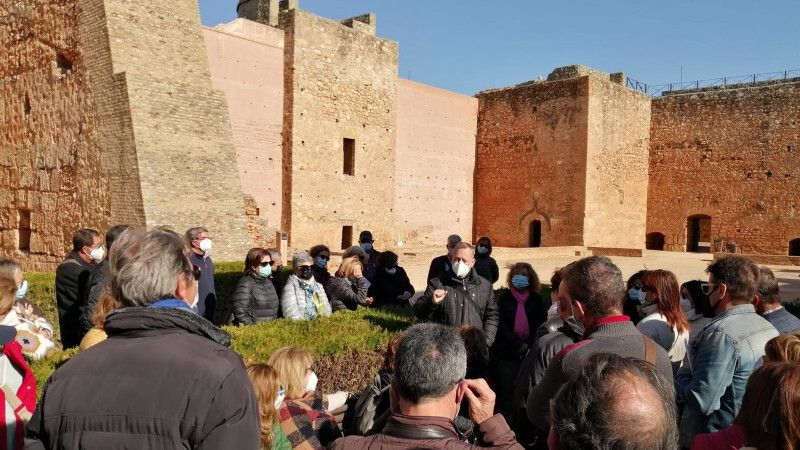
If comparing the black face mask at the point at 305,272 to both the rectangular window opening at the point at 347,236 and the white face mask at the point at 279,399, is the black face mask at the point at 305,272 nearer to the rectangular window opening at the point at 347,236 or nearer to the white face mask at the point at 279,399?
the white face mask at the point at 279,399

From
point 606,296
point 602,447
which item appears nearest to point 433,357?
point 602,447

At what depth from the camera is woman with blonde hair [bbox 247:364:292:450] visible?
103 inches

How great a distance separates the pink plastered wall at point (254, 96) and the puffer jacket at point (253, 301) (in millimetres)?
10443

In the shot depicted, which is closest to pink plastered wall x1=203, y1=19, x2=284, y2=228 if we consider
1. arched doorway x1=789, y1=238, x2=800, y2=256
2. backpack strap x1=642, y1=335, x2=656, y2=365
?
backpack strap x1=642, y1=335, x2=656, y2=365

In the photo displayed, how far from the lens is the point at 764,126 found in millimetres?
23484

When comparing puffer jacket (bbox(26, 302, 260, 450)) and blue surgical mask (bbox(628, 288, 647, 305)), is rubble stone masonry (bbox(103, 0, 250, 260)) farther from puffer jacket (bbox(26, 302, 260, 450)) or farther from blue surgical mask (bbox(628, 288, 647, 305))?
puffer jacket (bbox(26, 302, 260, 450))

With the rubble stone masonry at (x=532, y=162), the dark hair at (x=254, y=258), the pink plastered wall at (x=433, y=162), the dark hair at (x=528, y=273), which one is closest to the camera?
the dark hair at (x=528, y=273)

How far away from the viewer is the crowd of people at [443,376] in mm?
1795

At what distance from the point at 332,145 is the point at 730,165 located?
52.5 feet

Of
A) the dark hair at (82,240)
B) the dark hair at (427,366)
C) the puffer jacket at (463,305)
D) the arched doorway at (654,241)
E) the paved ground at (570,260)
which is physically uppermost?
the dark hair at (82,240)

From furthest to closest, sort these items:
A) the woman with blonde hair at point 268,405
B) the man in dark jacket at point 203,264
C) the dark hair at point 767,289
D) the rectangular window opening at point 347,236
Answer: the rectangular window opening at point 347,236 < the man in dark jacket at point 203,264 < the dark hair at point 767,289 < the woman with blonde hair at point 268,405

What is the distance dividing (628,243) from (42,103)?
69.0 ft

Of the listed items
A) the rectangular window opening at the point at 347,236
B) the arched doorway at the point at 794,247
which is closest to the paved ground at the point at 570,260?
the rectangular window opening at the point at 347,236

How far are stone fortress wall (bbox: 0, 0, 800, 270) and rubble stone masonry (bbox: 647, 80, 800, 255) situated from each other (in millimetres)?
69
